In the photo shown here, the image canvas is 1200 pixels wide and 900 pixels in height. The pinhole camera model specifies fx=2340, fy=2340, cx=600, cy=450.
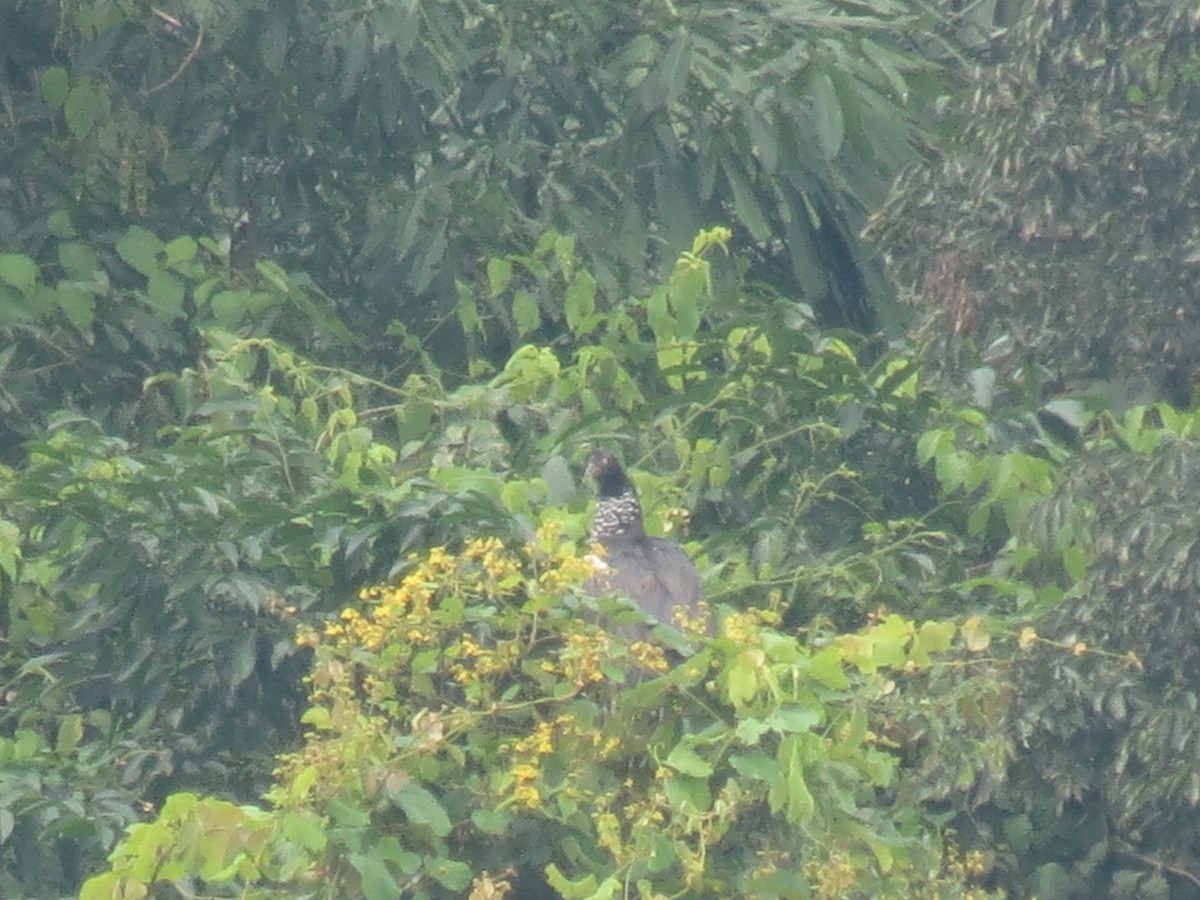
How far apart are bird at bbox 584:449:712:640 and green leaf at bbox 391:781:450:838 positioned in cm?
67

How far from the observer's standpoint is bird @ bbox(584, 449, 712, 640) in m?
4.59

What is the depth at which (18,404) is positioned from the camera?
601 centimetres

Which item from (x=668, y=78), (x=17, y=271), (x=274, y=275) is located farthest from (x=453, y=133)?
(x=17, y=271)

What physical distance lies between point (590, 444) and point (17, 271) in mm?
1640

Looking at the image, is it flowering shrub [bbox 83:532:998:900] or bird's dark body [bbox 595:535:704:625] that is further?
bird's dark body [bbox 595:535:704:625]

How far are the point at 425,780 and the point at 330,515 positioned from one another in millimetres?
824

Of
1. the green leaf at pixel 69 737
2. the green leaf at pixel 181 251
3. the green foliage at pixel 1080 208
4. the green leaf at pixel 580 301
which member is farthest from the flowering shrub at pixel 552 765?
the green leaf at pixel 181 251

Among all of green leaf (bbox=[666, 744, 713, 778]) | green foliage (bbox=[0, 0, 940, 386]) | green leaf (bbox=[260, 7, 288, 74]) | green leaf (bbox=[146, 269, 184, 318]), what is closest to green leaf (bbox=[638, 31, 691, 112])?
green foliage (bbox=[0, 0, 940, 386])

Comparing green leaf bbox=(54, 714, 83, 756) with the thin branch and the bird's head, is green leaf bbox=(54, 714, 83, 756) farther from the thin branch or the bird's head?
the thin branch

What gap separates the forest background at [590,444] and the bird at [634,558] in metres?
0.08

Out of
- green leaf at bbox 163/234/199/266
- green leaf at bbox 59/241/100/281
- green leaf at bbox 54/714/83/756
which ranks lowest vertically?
green leaf at bbox 54/714/83/756

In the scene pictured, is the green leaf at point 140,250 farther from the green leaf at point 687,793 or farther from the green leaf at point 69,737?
the green leaf at point 687,793

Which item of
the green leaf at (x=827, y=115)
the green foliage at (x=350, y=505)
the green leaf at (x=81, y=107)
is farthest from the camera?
the green leaf at (x=81, y=107)

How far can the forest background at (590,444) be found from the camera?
3756 millimetres
